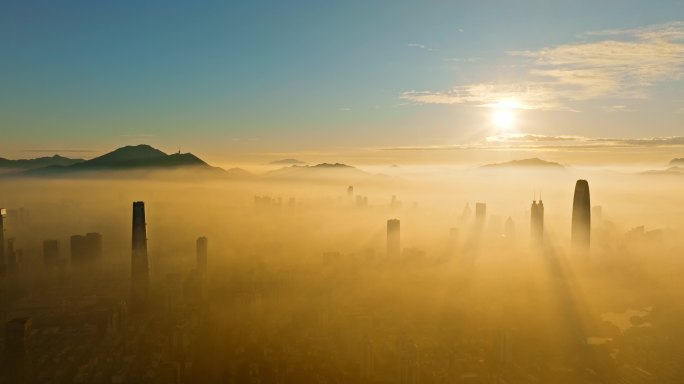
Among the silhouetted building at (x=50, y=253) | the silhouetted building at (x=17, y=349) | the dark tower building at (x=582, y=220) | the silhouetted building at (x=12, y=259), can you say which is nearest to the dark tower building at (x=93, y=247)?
the silhouetted building at (x=50, y=253)

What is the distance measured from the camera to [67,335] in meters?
59.4

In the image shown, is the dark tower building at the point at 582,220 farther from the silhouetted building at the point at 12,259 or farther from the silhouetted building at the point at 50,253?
the silhouetted building at the point at 12,259

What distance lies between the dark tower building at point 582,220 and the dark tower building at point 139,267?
8985 centimetres

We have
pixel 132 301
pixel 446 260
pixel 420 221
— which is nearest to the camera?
pixel 132 301

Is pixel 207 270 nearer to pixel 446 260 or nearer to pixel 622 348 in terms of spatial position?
pixel 446 260

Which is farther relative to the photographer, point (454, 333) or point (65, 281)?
point (65, 281)

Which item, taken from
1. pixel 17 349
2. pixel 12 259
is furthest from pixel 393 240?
pixel 12 259

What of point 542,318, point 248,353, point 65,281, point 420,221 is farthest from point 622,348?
→ point 420,221

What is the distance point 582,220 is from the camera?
10762cm

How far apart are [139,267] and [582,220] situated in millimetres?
92186

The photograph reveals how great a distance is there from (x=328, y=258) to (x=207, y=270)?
2380 centimetres

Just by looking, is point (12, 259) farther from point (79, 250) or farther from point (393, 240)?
point (393, 240)

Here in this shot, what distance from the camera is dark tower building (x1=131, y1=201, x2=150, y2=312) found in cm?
7438

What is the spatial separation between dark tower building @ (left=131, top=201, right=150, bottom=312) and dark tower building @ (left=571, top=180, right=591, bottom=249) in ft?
295
